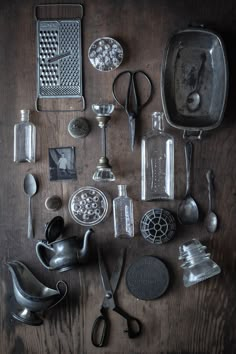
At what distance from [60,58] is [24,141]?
39 cm

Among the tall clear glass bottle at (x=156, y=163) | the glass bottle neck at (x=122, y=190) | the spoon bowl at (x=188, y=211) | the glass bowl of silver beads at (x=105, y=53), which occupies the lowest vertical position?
the spoon bowl at (x=188, y=211)

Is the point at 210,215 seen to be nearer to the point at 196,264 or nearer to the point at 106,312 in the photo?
the point at 196,264

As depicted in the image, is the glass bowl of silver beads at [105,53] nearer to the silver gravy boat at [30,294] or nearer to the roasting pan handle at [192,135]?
the roasting pan handle at [192,135]

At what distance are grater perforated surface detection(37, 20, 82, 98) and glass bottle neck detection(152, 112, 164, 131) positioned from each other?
0.33 metres

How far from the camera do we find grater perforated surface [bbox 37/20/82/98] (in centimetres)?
189

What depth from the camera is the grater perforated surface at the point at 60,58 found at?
1.89 meters

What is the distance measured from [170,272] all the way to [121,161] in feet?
1.69

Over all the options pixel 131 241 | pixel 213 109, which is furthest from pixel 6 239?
pixel 213 109

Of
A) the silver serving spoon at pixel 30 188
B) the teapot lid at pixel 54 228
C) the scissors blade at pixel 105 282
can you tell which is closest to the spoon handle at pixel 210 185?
the scissors blade at pixel 105 282

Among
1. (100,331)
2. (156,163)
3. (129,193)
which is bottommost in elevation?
(100,331)

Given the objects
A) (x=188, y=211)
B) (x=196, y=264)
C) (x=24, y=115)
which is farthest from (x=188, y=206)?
(x=24, y=115)

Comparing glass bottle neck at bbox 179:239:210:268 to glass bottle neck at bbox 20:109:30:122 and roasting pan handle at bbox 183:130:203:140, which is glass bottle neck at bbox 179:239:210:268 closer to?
roasting pan handle at bbox 183:130:203:140

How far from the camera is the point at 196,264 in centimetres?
179

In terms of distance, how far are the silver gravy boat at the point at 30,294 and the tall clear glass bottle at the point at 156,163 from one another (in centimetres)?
55
